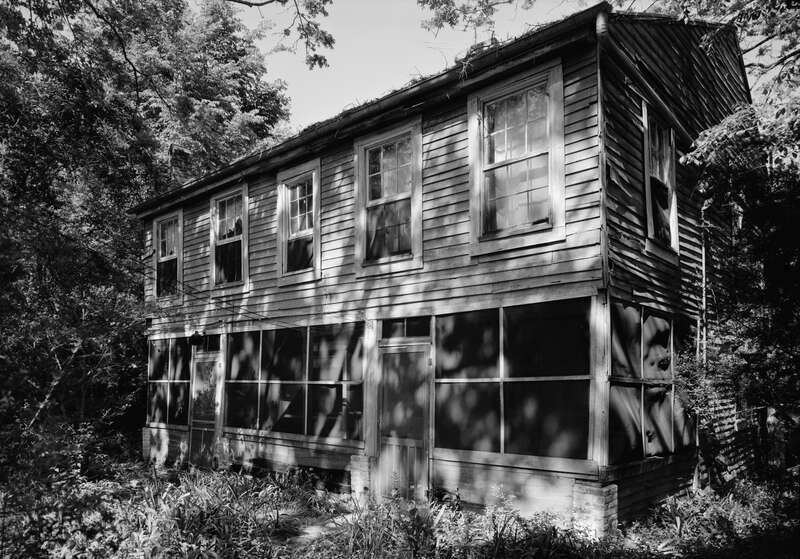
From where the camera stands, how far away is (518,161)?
855 centimetres

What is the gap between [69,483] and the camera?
7.03 m

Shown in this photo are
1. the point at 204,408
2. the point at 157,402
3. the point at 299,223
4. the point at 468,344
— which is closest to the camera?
the point at 468,344

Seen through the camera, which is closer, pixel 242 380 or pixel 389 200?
pixel 389 200

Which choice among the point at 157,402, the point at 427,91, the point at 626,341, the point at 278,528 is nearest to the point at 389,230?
the point at 427,91

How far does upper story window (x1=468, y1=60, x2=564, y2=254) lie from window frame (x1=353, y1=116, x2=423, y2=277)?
106 cm

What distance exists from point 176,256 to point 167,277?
2.31 feet

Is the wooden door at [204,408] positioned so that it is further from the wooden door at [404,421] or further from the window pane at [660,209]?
the window pane at [660,209]

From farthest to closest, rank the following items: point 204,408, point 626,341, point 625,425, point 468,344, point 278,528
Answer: point 204,408 → point 468,344 → point 278,528 → point 626,341 → point 625,425

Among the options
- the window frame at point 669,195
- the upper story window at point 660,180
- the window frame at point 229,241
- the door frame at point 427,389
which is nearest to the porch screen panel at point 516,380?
the door frame at point 427,389

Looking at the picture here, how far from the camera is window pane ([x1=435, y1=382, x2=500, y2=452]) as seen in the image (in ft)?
27.6

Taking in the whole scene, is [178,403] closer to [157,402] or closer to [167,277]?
[157,402]

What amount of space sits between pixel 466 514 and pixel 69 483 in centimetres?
480

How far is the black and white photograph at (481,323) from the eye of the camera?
7.33 metres

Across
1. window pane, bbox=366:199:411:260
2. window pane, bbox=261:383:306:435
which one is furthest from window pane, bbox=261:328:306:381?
window pane, bbox=366:199:411:260
